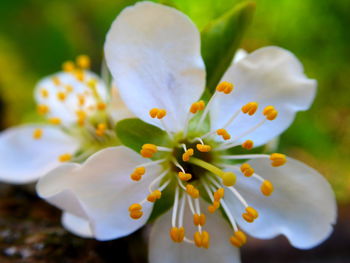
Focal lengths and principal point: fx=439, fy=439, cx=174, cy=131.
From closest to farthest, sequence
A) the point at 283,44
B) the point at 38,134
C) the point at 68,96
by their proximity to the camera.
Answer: the point at 38,134, the point at 68,96, the point at 283,44

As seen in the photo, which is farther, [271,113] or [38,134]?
[38,134]

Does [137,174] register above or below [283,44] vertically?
above

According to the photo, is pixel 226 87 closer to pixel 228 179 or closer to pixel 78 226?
pixel 228 179

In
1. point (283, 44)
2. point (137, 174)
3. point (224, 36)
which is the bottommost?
point (283, 44)

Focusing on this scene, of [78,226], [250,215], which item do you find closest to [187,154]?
[250,215]

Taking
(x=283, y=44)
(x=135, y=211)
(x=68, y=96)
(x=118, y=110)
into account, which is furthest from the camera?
(x=283, y=44)

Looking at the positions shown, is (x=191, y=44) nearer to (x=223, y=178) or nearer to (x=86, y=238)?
(x=223, y=178)
